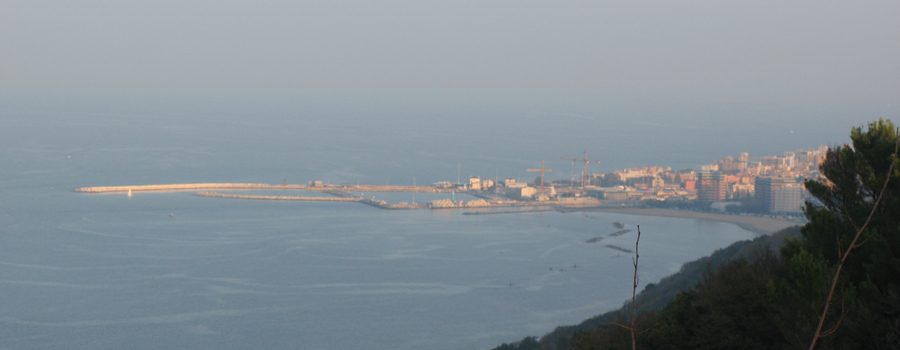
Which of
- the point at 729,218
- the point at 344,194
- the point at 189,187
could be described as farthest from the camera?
the point at 189,187

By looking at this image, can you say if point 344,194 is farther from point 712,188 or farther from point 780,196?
point 780,196

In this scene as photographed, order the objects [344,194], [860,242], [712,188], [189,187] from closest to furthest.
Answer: [860,242], [712,188], [344,194], [189,187]

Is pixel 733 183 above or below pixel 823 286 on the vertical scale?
above

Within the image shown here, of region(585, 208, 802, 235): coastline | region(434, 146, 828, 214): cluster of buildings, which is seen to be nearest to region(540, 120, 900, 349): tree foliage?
region(585, 208, 802, 235): coastline

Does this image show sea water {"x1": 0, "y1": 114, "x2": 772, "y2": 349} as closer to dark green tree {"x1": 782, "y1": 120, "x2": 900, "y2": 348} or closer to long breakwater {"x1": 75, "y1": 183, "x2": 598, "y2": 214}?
long breakwater {"x1": 75, "y1": 183, "x2": 598, "y2": 214}

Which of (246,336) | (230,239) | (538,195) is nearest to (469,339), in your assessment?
(246,336)

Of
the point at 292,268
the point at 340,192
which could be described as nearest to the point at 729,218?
the point at 340,192

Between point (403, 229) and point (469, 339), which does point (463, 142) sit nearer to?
point (403, 229)

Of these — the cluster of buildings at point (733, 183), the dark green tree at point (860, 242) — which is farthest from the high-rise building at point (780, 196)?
the dark green tree at point (860, 242)
